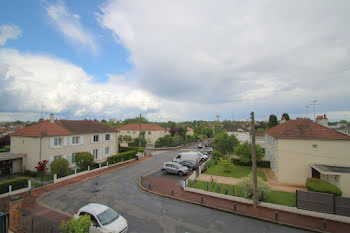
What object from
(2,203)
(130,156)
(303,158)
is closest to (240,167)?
(303,158)

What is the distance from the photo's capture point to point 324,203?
39.0ft

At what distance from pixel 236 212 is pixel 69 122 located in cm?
2920

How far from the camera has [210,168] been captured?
26.3m

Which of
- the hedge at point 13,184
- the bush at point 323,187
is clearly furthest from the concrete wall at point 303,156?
the hedge at point 13,184

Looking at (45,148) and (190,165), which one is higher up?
(45,148)

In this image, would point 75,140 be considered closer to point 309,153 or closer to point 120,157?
point 120,157

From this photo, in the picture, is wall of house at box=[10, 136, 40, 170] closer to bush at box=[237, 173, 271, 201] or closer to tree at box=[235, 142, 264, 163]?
bush at box=[237, 173, 271, 201]

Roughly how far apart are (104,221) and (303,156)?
19467 millimetres

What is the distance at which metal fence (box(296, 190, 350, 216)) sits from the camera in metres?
11.4

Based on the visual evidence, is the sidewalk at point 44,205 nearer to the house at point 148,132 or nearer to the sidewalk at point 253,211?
the sidewalk at point 253,211

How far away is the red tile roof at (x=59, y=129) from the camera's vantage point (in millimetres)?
23133

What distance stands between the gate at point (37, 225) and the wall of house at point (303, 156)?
20.5 m

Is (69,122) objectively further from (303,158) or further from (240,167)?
(303,158)

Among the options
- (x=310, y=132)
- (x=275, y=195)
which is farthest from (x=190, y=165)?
(x=310, y=132)
